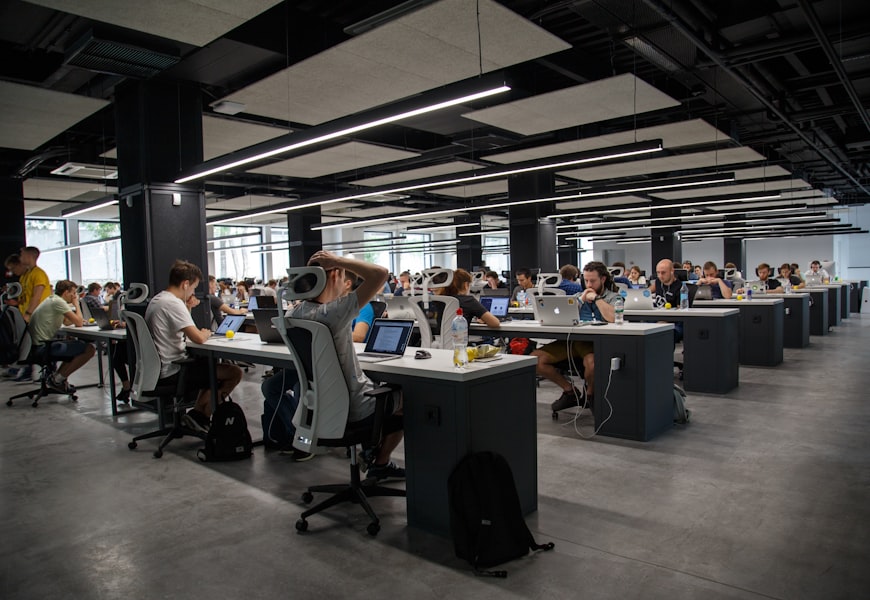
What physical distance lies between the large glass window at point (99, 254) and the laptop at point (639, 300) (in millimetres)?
16814

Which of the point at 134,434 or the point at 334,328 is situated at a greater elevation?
the point at 334,328

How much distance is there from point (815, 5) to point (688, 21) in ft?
4.99

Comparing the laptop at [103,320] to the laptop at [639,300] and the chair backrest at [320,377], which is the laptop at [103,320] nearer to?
the chair backrest at [320,377]

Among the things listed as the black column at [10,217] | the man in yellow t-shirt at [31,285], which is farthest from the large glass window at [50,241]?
the man in yellow t-shirt at [31,285]

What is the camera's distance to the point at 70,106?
632cm

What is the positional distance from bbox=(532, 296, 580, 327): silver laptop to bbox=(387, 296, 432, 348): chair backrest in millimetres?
959

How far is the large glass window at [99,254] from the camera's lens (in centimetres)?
1819

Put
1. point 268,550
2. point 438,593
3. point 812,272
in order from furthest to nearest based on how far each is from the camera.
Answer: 1. point 812,272
2. point 268,550
3. point 438,593

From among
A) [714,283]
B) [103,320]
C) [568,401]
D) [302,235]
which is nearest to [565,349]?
[568,401]

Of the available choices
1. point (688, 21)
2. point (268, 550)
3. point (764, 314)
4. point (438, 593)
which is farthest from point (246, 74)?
point (764, 314)

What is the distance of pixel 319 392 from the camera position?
2861 millimetres

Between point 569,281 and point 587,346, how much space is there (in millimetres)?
2055

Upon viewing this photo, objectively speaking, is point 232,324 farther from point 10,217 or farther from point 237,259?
point 237,259

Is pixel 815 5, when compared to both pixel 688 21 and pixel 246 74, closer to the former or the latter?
pixel 688 21
